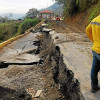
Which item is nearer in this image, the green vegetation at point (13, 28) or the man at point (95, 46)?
the man at point (95, 46)

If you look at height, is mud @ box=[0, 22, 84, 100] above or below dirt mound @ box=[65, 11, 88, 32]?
below

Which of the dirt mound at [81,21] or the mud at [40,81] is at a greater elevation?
the dirt mound at [81,21]

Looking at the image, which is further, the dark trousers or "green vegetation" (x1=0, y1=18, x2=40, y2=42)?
"green vegetation" (x1=0, y1=18, x2=40, y2=42)

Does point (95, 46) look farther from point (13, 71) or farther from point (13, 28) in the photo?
point (13, 28)

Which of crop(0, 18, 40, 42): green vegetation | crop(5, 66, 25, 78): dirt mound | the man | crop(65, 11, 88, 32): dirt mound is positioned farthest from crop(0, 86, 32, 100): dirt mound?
crop(0, 18, 40, 42): green vegetation

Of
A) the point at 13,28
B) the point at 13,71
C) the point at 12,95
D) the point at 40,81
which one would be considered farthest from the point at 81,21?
the point at 13,28

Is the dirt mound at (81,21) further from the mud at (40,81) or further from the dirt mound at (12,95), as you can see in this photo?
the dirt mound at (12,95)

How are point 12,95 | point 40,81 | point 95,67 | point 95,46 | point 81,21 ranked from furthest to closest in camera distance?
point 81,21 → point 40,81 → point 12,95 → point 95,67 → point 95,46

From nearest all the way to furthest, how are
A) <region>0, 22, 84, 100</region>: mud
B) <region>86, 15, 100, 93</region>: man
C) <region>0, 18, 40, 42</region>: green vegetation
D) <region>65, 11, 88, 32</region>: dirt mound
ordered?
<region>86, 15, 100, 93</region>: man, <region>0, 22, 84, 100</region>: mud, <region>65, 11, 88, 32</region>: dirt mound, <region>0, 18, 40, 42</region>: green vegetation

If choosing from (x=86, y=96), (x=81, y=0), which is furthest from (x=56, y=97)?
(x=81, y=0)

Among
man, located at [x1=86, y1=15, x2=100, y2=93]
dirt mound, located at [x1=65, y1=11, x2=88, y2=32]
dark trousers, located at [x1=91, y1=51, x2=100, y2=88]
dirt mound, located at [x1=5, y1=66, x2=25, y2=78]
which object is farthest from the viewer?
dirt mound, located at [x1=65, y1=11, x2=88, y2=32]

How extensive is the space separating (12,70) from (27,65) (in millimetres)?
993

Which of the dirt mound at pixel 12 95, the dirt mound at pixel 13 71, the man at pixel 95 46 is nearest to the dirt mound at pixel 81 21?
the dirt mound at pixel 13 71

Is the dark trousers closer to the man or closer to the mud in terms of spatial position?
the man
